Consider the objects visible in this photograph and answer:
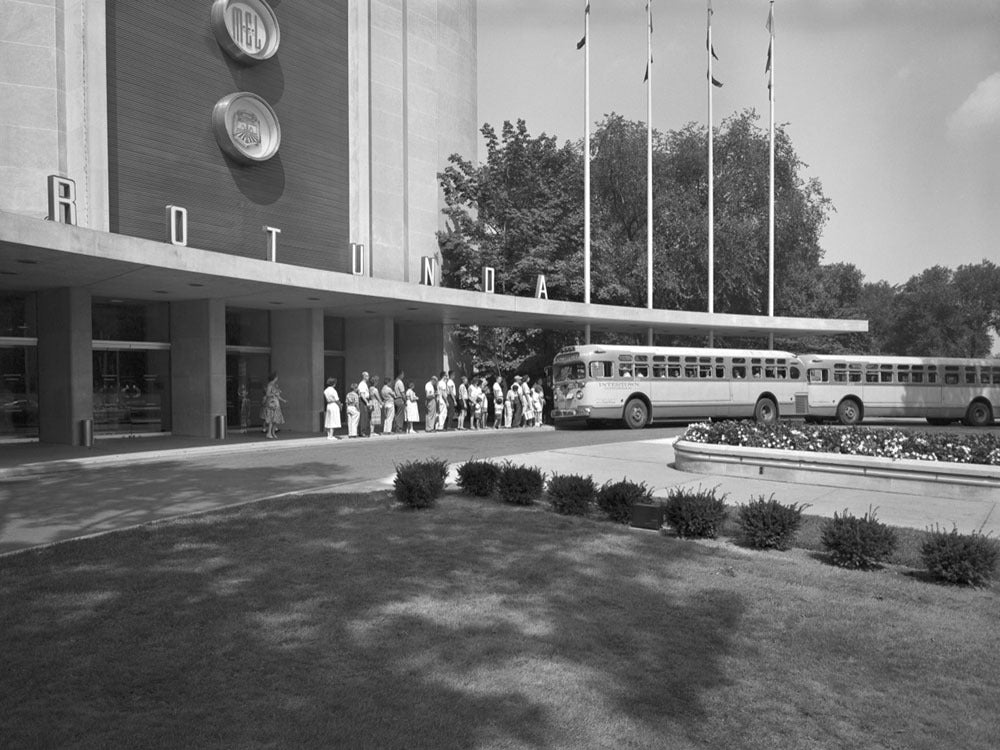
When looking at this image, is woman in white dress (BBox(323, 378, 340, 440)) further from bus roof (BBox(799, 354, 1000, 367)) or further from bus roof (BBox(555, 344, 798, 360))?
bus roof (BBox(799, 354, 1000, 367))

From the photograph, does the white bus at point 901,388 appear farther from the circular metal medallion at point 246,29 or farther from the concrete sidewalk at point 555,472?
the circular metal medallion at point 246,29

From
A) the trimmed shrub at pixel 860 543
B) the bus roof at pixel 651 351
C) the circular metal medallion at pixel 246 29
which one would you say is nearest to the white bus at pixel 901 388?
the bus roof at pixel 651 351

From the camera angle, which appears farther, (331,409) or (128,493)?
(331,409)

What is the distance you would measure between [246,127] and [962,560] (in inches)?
915

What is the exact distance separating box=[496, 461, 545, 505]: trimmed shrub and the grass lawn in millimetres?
2548

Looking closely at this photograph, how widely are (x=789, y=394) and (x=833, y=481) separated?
17.9 meters

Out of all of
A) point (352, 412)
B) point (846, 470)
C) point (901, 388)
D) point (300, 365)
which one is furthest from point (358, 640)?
point (901, 388)

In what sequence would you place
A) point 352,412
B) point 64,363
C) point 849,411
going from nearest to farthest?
point 64,363
point 352,412
point 849,411

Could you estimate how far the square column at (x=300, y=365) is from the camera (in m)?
26.2

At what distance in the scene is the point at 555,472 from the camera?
42.2ft

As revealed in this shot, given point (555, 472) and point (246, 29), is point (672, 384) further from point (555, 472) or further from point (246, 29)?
point (246, 29)

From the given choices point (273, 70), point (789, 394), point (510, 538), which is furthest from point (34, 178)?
point (789, 394)

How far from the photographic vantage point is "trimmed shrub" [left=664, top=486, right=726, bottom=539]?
9875 millimetres

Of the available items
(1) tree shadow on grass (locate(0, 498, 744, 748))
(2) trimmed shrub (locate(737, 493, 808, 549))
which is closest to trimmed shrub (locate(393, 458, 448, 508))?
(1) tree shadow on grass (locate(0, 498, 744, 748))
